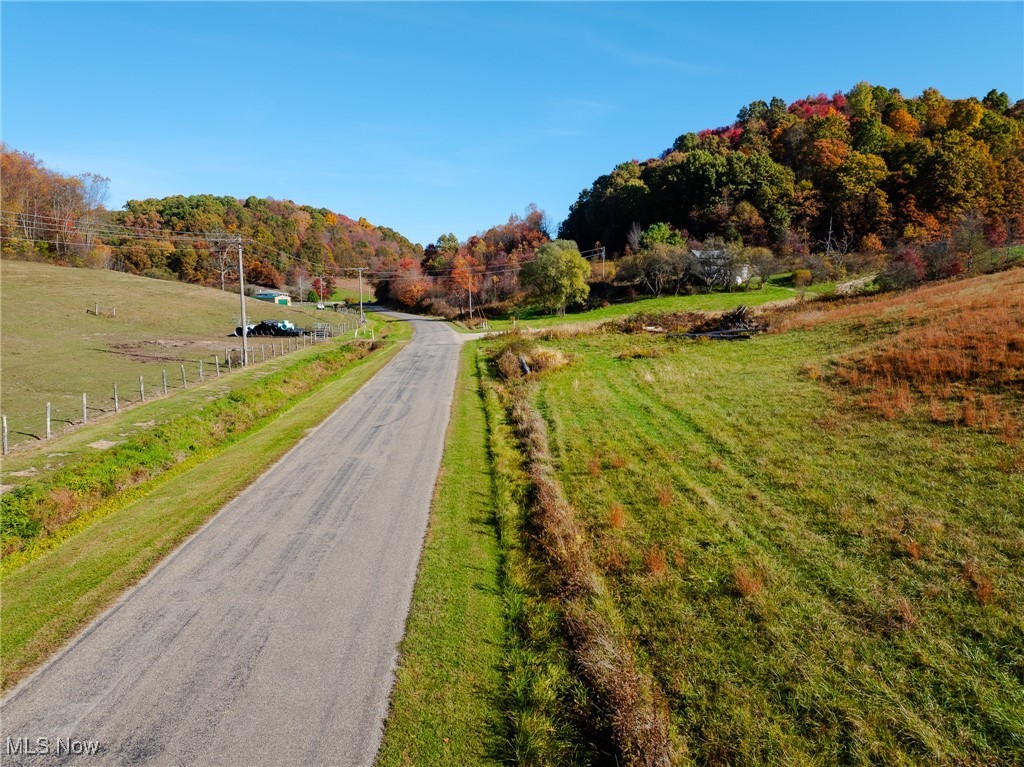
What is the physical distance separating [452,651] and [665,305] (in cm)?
5431

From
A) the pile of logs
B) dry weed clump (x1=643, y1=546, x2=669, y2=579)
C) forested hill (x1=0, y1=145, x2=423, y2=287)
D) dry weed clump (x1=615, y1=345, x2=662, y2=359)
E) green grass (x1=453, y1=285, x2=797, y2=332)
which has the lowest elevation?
dry weed clump (x1=643, y1=546, x2=669, y2=579)

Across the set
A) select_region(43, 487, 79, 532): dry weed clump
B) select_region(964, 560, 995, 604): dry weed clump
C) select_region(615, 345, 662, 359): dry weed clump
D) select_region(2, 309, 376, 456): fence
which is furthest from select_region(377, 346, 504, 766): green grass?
select_region(615, 345, 662, 359): dry weed clump

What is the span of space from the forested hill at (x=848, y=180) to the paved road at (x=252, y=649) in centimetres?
7816

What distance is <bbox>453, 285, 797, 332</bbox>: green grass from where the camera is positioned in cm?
5403

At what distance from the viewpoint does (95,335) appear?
42.2 meters

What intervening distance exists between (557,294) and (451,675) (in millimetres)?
59634

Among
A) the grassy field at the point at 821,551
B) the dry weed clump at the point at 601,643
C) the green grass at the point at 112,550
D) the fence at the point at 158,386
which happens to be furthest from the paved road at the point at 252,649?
the fence at the point at 158,386

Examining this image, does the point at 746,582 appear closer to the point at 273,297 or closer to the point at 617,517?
the point at 617,517

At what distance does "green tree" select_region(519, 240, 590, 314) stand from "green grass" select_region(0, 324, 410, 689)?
4882cm

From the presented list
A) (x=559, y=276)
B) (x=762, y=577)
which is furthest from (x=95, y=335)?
(x=762, y=577)

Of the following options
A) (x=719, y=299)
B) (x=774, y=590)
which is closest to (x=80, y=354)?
(x=774, y=590)

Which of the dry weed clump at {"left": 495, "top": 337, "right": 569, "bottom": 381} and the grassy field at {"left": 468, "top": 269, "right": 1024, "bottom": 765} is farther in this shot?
the dry weed clump at {"left": 495, "top": 337, "right": 569, "bottom": 381}

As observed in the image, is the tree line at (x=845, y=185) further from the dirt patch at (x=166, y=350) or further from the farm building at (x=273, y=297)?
the farm building at (x=273, y=297)

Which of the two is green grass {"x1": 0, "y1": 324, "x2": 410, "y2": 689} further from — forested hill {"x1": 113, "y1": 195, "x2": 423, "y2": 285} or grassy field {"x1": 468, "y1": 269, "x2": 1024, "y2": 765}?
forested hill {"x1": 113, "y1": 195, "x2": 423, "y2": 285}
